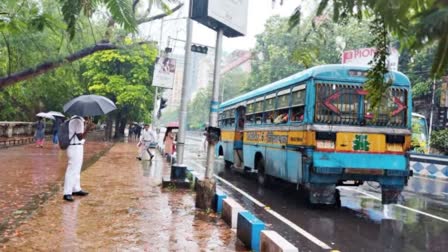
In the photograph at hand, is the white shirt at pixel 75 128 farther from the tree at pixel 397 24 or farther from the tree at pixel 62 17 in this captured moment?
the tree at pixel 397 24

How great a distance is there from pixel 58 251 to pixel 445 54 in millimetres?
5332

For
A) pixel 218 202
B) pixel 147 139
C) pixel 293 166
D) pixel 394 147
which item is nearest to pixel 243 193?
pixel 293 166

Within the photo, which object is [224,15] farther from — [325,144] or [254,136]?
[254,136]

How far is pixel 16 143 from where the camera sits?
85.3ft

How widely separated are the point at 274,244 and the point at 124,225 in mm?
2871

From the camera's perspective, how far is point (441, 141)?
26156 millimetres

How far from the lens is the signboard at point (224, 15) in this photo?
29.7 ft

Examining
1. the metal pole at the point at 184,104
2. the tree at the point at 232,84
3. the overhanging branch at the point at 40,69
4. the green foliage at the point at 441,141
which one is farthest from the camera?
the tree at the point at 232,84

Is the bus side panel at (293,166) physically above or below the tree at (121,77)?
below

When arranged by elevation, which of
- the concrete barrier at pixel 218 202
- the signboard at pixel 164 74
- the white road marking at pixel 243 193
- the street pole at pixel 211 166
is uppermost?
the signboard at pixel 164 74

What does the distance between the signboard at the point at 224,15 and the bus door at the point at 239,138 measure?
242 inches

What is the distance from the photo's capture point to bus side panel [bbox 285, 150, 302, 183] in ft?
31.6

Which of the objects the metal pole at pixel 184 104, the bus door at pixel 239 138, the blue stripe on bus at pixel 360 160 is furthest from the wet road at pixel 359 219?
the bus door at pixel 239 138

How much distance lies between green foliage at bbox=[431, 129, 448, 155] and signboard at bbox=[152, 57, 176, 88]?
669 inches
